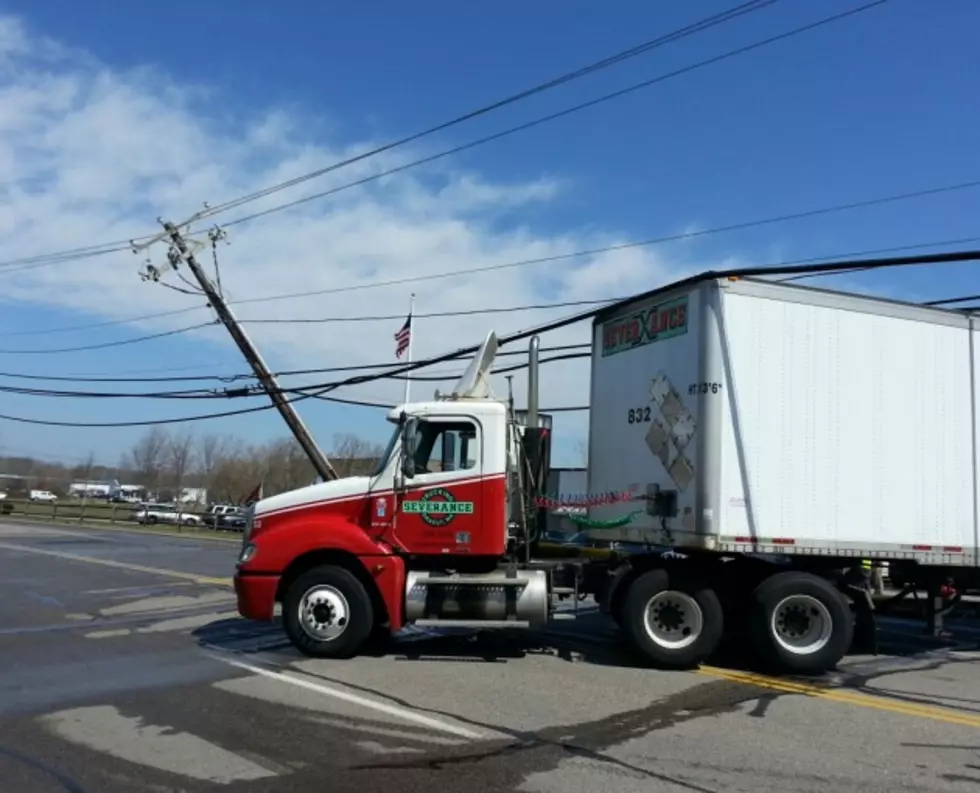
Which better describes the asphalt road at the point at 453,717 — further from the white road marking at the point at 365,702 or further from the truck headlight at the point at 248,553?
the truck headlight at the point at 248,553

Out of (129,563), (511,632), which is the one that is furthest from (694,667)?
(129,563)

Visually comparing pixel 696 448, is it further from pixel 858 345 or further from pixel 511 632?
pixel 511 632

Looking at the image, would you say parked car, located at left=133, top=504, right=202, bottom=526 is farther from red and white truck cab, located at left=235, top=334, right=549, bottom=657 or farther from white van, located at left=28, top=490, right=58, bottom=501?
red and white truck cab, located at left=235, top=334, right=549, bottom=657

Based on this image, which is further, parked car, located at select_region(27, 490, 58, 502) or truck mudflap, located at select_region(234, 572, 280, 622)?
parked car, located at select_region(27, 490, 58, 502)

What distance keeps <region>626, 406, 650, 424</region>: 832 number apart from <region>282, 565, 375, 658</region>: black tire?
347 cm

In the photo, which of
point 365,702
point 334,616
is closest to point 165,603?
point 334,616

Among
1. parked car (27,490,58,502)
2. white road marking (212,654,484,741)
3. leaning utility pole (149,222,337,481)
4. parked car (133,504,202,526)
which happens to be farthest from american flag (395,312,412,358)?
parked car (27,490,58,502)

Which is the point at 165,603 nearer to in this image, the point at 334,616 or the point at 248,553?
Answer: the point at 248,553

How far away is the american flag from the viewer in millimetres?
25422

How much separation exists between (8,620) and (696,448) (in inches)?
361

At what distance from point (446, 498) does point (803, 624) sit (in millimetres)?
3906

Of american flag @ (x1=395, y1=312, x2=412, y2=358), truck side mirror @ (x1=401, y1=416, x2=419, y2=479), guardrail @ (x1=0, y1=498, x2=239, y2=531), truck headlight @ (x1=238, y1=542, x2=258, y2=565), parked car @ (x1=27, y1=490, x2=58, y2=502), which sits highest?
american flag @ (x1=395, y1=312, x2=412, y2=358)

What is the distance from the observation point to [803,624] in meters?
9.48

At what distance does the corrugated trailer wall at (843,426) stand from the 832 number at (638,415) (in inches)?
39.7
